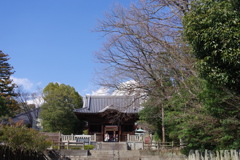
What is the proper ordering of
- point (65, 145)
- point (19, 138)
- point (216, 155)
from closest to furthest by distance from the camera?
point (216, 155) < point (19, 138) < point (65, 145)

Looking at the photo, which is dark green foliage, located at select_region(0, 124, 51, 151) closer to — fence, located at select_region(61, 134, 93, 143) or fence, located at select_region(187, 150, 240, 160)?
fence, located at select_region(187, 150, 240, 160)

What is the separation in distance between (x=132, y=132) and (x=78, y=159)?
1073cm

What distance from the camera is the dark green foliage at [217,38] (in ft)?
19.9

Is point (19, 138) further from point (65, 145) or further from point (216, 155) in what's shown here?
point (216, 155)

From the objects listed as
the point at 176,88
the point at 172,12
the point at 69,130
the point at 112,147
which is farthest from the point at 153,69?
the point at 69,130

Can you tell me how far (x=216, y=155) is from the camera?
9984 mm

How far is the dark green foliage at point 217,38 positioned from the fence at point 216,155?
2.93 metres

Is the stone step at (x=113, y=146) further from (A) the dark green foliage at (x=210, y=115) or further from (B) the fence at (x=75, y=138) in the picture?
(A) the dark green foliage at (x=210, y=115)

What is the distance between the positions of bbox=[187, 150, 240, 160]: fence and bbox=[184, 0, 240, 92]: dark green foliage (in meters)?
2.93

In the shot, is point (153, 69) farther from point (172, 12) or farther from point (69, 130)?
point (69, 130)

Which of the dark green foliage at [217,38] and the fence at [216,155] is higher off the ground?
the dark green foliage at [217,38]

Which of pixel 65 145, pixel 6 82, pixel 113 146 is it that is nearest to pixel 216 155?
pixel 65 145

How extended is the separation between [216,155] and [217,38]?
5621mm

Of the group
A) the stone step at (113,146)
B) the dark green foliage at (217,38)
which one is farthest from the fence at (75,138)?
the dark green foliage at (217,38)
